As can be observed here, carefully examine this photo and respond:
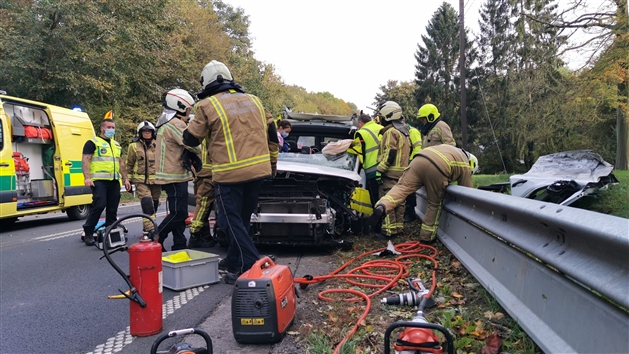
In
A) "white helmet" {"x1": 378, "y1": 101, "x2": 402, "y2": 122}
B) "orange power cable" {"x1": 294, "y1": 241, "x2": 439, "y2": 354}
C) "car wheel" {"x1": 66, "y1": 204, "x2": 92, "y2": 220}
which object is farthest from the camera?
"car wheel" {"x1": 66, "y1": 204, "x2": 92, "y2": 220}

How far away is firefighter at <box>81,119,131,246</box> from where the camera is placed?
6684 mm

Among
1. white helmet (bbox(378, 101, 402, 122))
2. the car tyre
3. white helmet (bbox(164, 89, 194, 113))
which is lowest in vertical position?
the car tyre

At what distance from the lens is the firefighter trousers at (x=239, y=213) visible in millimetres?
4039

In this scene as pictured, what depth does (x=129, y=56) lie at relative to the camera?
18844 millimetres

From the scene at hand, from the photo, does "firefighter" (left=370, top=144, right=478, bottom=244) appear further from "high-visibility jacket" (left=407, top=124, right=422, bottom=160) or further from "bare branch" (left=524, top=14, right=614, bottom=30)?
Answer: "bare branch" (left=524, top=14, right=614, bottom=30)

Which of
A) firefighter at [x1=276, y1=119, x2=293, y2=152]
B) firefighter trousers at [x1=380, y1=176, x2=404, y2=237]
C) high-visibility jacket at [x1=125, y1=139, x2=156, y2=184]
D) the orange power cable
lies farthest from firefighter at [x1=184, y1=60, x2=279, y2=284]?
high-visibility jacket at [x1=125, y1=139, x2=156, y2=184]

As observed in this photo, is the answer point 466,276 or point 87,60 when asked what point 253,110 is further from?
point 87,60

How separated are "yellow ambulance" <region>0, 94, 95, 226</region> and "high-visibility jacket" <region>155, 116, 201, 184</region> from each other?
4575 millimetres

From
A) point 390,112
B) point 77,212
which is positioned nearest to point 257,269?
point 390,112

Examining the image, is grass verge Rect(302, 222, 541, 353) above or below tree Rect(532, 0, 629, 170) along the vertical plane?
below

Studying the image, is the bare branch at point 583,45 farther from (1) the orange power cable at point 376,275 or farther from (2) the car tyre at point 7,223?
(2) the car tyre at point 7,223

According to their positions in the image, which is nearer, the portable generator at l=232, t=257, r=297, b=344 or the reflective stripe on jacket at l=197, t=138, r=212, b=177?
the portable generator at l=232, t=257, r=297, b=344

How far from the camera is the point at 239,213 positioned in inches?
167

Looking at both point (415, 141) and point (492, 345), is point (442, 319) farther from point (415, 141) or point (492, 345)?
point (415, 141)
